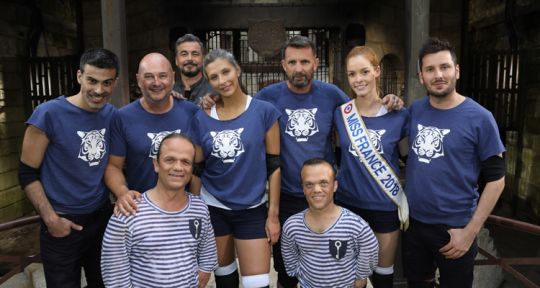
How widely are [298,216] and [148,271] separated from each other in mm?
896

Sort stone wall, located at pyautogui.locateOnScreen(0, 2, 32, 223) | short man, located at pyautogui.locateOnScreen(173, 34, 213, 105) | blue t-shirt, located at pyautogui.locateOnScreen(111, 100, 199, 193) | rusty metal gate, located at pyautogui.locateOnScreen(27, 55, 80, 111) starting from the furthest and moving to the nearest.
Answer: stone wall, located at pyautogui.locateOnScreen(0, 2, 32, 223), rusty metal gate, located at pyautogui.locateOnScreen(27, 55, 80, 111), short man, located at pyautogui.locateOnScreen(173, 34, 213, 105), blue t-shirt, located at pyautogui.locateOnScreen(111, 100, 199, 193)

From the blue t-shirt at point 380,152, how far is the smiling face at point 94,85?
4.89ft

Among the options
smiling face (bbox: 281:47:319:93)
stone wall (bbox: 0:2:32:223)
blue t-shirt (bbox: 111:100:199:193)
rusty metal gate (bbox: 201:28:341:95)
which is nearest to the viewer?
blue t-shirt (bbox: 111:100:199:193)

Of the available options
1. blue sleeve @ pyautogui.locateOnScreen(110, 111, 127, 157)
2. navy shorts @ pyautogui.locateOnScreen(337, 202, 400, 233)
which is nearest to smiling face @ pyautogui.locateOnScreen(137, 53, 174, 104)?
blue sleeve @ pyautogui.locateOnScreen(110, 111, 127, 157)

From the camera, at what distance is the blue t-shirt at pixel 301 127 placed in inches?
113

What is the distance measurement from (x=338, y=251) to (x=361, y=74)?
3.48 feet

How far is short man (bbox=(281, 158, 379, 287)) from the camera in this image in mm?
2463

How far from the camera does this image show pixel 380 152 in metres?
2.68

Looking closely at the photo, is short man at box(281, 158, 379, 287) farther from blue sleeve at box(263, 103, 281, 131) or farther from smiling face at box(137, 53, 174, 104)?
smiling face at box(137, 53, 174, 104)

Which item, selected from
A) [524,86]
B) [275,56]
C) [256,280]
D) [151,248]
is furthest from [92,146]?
[524,86]

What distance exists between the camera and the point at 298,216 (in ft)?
8.60

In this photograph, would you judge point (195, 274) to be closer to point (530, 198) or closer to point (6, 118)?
point (6, 118)

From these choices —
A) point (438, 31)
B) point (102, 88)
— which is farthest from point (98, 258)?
point (438, 31)

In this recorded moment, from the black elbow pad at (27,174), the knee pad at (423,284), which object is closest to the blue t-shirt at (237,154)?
the black elbow pad at (27,174)
